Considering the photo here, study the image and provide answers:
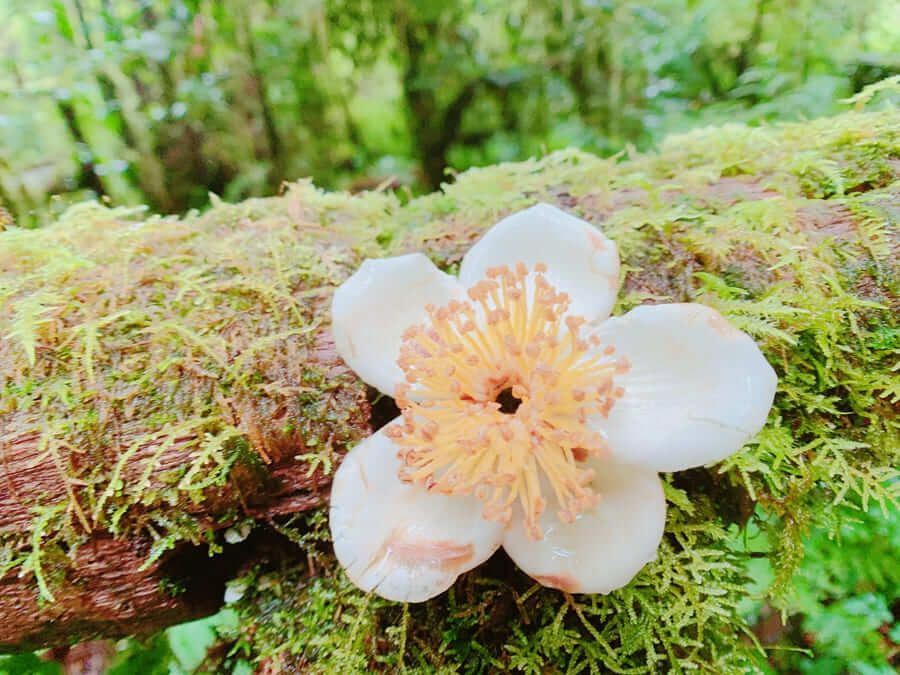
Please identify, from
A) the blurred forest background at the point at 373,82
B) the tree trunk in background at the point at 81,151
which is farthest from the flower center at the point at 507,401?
the tree trunk in background at the point at 81,151

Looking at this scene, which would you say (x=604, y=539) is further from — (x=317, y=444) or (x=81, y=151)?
(x=81, y=151)

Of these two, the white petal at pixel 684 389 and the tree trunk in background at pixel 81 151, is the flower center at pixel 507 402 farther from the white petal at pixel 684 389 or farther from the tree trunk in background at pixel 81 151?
the tree trunk in background at pixel 81 151

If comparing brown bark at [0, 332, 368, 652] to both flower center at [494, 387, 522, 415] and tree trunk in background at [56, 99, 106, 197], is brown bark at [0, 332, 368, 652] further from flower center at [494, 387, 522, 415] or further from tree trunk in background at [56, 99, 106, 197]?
tree trunk in background at [56, 99, 106, 197]

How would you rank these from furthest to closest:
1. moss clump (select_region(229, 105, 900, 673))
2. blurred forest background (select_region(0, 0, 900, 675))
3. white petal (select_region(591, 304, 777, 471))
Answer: blurred forest background (select_region(0, 0, 900, 675)) < moss clump (select_region(229, 105, 900, 673)) < white petal (select_region(591, 304, 777, 471))

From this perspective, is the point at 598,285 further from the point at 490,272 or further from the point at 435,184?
the point at 435,184

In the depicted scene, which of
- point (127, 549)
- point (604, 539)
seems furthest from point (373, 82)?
point (604, 539)

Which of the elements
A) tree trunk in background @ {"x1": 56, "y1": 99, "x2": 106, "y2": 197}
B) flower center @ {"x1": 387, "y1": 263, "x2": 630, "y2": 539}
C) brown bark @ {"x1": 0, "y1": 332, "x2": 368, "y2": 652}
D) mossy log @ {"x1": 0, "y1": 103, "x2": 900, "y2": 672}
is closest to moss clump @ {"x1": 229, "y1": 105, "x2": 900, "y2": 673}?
mossy log @ {"x1": 0, "y1": 103, "x2": 900, "y2": 672}
